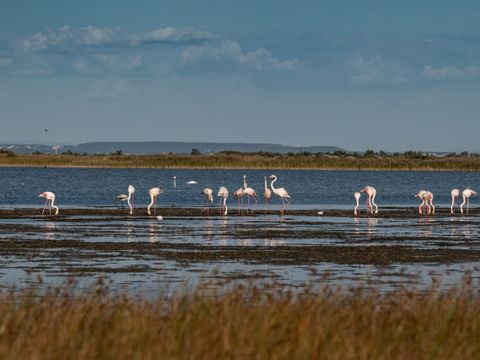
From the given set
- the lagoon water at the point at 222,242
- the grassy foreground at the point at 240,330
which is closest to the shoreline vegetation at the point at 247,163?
the lagoon water at the point at 222,242

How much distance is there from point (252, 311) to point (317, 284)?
7.41 metres

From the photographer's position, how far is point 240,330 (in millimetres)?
10789

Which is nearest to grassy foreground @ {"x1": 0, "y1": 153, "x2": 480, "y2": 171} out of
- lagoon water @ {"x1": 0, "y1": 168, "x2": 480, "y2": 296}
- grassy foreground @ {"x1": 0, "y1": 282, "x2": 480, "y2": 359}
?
lagoon water @ {"x1": 0, "y1": 168, "x2": 480, "y2": 296}

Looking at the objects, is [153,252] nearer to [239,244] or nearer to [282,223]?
[239,244]

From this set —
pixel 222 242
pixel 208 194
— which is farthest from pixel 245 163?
pixel 222 242

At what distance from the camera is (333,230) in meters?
33.2

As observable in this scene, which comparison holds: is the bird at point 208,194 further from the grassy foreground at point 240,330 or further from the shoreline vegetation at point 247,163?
the shoreline vegetation at point 247,163

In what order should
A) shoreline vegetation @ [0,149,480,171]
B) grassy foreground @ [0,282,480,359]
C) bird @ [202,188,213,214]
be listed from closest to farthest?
1. grassy foreground @ [0,282,480,359]
2. bird @ [202,188,213,214]
3. shoreline vegetation @ [0,149,480,171]

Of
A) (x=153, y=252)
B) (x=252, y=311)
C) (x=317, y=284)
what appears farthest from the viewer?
(x=153, y=252)

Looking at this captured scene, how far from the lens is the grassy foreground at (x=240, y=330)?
1009cm

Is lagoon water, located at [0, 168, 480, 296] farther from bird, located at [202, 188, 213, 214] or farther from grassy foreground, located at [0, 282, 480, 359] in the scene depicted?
grassy foreground, located at [0, 282, 480, 359]

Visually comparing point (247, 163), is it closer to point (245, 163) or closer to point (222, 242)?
point (245, 163)

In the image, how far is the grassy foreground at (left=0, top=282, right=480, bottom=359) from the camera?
10086 mm

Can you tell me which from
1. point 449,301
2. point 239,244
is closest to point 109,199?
point 239,244
